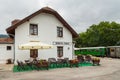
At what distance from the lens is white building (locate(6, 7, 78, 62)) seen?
24.5 m

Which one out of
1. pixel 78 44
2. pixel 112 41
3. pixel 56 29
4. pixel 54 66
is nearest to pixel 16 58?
pixel 54 66

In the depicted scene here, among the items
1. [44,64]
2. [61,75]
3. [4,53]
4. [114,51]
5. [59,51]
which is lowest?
[61,75]

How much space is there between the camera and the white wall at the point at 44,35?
2452cm

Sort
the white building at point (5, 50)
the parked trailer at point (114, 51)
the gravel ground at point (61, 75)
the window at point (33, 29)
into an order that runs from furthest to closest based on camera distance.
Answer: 1. the parked trailer at point (114, 51)
2. the white building at point (5, 50)
3. the window at point (33, 29)
4. the gravel ground at point (61, 75)

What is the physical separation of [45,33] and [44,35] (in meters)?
0.30

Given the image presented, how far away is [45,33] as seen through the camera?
26.5 metres

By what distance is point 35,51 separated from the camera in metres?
25.7

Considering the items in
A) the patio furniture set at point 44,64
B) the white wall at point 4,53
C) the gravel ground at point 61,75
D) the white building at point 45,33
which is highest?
the white building at point 45,33

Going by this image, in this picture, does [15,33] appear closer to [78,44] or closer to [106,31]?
[106,31]

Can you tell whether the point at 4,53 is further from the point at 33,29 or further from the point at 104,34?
the point at 104,34

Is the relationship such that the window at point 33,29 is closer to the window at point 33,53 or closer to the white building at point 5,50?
the window at point 33,53

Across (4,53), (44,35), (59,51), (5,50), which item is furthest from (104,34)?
(4,53)

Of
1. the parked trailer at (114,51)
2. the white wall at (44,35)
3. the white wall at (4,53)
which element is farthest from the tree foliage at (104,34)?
the white wall at (4,53)

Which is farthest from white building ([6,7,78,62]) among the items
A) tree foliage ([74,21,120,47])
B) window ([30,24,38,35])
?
tree foliage ([74,21,120,47])
